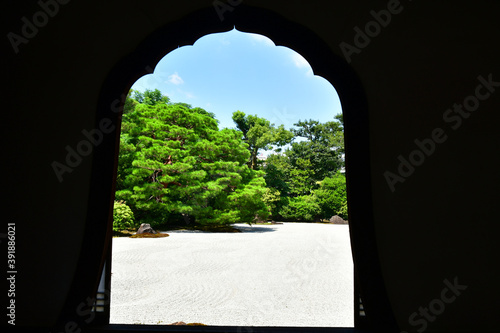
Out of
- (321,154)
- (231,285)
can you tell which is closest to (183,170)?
(231,285)

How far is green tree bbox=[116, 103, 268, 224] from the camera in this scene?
29.1ft

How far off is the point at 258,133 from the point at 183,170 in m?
6.63

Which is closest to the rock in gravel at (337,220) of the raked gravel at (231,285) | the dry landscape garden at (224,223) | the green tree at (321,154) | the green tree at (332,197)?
the dry landscape garden at (224,223)

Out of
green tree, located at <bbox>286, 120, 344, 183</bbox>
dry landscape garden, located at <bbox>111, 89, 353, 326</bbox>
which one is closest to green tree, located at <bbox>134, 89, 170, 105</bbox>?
dry landscape garden, located at <bbox>111, 89, 353, 326</bbox>

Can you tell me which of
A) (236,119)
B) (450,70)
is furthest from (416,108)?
(236,119)

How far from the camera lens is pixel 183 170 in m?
9.00

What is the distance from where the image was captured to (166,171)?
904 cm

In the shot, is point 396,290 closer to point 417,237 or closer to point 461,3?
point 417,237

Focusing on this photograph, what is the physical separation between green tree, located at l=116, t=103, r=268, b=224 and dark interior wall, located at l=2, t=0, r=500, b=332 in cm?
737

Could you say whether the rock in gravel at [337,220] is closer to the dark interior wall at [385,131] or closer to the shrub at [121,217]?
the shrub at [121,217]

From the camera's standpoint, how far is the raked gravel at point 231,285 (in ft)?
9.14

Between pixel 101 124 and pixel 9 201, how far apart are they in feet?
2.16

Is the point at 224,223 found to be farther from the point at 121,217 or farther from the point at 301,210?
the point at 301,210

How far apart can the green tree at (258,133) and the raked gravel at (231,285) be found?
878 centimetres
